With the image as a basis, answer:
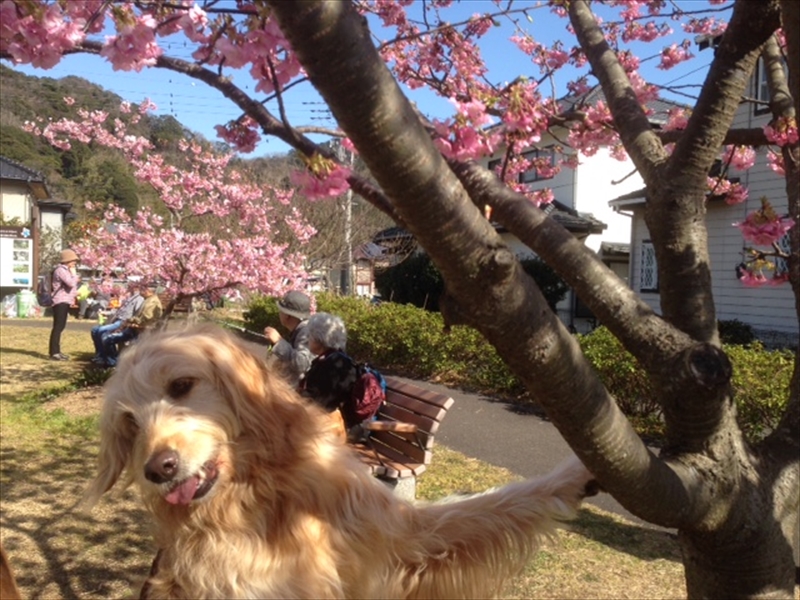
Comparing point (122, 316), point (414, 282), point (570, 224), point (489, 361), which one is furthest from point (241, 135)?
point (570, 224)

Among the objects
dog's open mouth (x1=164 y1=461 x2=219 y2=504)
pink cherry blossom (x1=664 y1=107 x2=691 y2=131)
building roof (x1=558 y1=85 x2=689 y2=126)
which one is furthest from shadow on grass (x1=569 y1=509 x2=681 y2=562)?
dog's open mouth (x1=164 y1=461 x2=219 y2=504)

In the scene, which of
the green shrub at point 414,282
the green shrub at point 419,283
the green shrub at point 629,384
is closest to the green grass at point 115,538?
the green shrub at point 629,384

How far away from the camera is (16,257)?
31.5 metres

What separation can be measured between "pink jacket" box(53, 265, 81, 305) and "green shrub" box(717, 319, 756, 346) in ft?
40.9

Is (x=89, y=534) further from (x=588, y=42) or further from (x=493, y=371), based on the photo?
(x=493, y=371)

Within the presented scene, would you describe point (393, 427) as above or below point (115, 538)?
above

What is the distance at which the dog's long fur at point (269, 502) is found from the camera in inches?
77.0

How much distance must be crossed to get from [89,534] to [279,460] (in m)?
3.79

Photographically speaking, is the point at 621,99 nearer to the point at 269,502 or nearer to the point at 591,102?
the point at 269,502

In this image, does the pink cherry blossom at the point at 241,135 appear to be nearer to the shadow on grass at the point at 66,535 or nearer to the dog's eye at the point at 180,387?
the dog's eye at the point at 180,387

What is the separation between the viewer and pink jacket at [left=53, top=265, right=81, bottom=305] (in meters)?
13.6

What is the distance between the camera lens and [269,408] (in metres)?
2.07

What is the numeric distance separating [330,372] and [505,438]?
3.71 m

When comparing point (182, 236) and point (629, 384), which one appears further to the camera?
point (182, 236)
